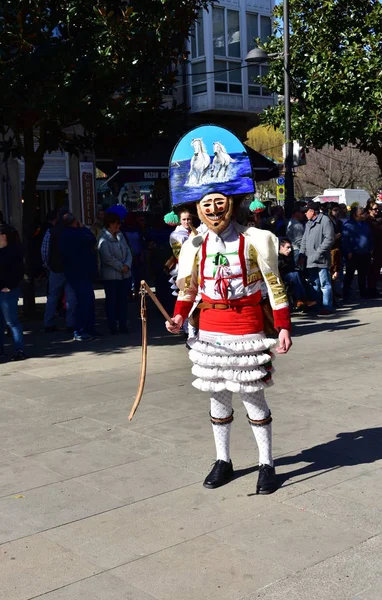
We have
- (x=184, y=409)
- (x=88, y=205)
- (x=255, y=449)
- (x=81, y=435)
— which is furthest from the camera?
(x=88, y=205)

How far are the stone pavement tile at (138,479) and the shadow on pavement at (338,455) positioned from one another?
66 centimetres

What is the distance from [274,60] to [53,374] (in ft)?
38.9

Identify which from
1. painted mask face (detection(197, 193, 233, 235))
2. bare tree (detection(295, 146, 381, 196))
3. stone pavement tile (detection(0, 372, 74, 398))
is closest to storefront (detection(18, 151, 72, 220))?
stone pavement tile (detection(0, 372, 74, 398))

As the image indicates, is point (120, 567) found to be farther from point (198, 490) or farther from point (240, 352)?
point (240, 352)

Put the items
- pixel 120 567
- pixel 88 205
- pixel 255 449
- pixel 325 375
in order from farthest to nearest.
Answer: pixel 88 205
pixel 325 375
pixel 255 449
pixel 120 567

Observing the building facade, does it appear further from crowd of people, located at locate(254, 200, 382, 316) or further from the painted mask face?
the painted mask face

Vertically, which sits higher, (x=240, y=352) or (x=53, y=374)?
(x=240, y=352)

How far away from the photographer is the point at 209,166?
205 inches

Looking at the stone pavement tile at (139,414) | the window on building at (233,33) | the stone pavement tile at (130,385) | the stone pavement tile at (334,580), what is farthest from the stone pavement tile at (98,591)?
the window on building at (233,33)

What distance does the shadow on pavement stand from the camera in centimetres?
546

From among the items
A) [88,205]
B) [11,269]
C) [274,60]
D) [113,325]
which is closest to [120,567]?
[11,269]

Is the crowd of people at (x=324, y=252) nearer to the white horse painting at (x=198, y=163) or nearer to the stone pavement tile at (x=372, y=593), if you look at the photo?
the white horse painting at (x=198, y=163)

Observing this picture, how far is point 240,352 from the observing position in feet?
16.6

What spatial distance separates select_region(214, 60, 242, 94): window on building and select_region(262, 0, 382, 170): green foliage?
10.8 metres
